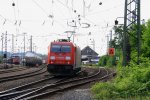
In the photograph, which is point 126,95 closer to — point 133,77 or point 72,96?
point 72,96

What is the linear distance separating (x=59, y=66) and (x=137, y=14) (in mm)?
7839

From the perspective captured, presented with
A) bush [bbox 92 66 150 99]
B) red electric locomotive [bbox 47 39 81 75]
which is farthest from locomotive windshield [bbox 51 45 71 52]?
bush [bbox 92 66 150 99]

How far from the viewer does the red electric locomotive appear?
35.1 metres

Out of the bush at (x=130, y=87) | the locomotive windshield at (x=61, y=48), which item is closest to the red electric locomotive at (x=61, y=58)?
the locomotive windshield at (x=61, y=48)

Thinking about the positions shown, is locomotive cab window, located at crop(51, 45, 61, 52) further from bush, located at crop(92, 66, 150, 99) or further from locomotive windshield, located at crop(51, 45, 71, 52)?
bush, located at crop(92, 66, 150, 99)

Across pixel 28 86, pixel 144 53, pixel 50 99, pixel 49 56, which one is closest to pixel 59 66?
pixel 49 56

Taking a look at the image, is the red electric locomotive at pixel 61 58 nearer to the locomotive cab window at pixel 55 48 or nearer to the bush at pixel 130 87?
the locomotive cab window at pixel 55 48

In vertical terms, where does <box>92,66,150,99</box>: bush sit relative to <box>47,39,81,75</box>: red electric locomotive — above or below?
below

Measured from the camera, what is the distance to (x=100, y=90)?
18.5 meters

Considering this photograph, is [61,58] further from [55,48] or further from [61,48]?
[55,48]

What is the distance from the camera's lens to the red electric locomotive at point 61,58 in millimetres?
35125

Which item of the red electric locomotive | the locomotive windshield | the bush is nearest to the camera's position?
the bush

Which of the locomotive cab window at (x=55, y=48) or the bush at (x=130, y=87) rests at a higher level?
the locomotive cab window at (x=55, y=48)

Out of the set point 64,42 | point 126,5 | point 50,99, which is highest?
point 126,5
